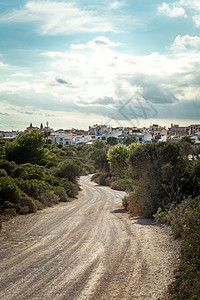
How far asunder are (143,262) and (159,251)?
1133mm

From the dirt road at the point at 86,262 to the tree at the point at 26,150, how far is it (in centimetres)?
2580

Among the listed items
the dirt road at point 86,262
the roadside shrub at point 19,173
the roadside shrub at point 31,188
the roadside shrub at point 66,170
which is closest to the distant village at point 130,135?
the roadside shrub at point 66,170

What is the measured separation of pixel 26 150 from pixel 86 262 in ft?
107

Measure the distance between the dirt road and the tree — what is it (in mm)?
25800

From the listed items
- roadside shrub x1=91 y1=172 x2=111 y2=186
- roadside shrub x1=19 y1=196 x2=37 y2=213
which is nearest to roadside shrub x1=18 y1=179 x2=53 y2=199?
roadside shrub x1=19 y1=196 x2=37 y2=213

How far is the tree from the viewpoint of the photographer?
3778 centimetres

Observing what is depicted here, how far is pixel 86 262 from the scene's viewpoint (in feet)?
25.3

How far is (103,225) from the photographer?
1366 cm

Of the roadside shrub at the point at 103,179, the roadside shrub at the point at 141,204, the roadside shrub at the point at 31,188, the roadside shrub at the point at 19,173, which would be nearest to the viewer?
the roadside shrub at the point at 141,204

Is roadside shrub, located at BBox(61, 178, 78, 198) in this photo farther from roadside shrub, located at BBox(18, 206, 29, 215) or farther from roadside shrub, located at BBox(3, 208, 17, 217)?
roadside shrub, located at BBox(3, 208, 17, 217)

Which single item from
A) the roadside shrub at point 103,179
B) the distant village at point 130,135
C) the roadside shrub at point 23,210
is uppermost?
the distant village at point 130,135

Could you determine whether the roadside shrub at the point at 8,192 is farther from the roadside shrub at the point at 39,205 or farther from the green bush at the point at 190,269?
the green bush at the point at 190,269

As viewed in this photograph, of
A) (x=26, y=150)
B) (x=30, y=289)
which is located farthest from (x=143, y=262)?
(x=26, y=150)

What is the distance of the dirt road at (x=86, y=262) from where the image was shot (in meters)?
5.91
